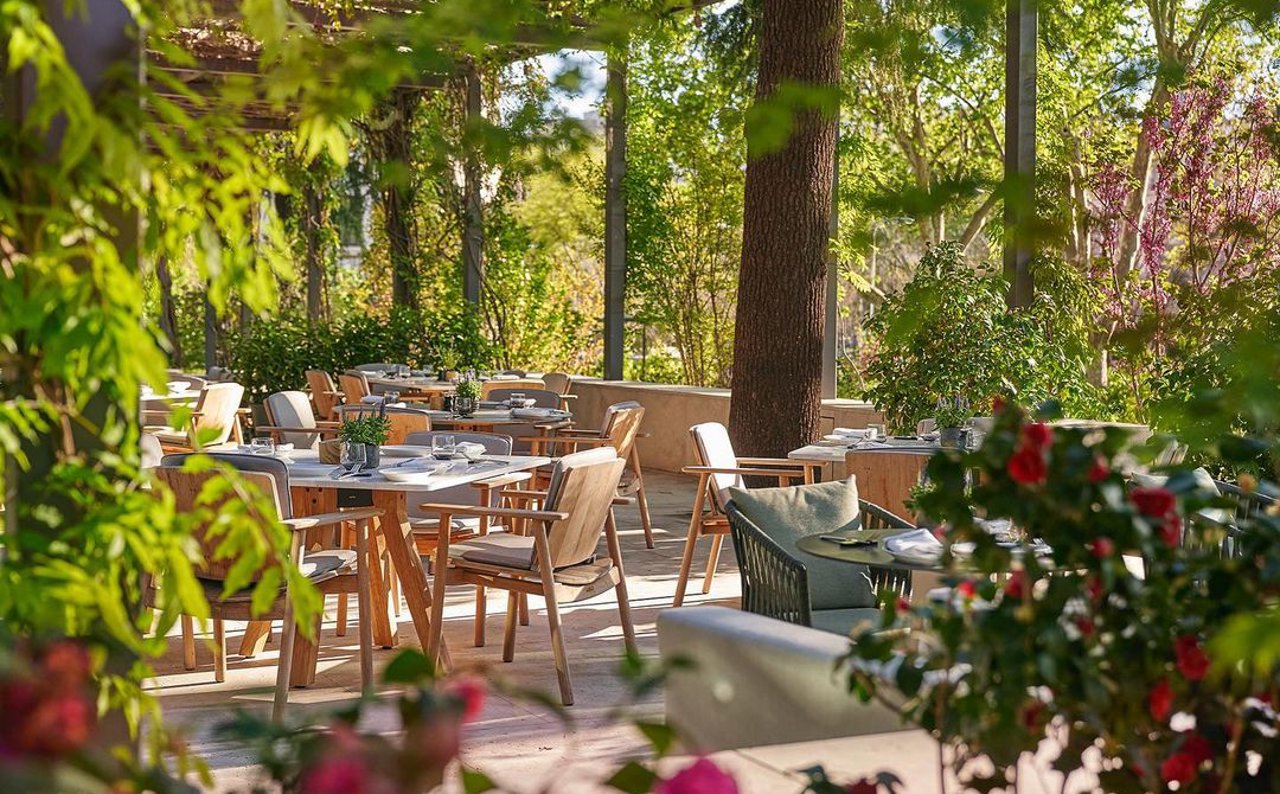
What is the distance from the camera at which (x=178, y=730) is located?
139cm

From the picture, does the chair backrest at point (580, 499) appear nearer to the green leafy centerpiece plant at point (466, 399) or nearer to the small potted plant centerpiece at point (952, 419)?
the small potted plant centerpiece at point (952, 419)

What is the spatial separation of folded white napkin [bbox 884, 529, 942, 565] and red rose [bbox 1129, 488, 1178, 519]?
2.02 meters

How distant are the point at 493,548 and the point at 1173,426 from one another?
3480mm

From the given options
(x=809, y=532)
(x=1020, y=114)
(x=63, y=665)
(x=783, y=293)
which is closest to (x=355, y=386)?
(x=783, y=293)

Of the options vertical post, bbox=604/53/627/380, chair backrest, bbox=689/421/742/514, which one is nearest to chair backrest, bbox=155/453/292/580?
chair backrest, bbox=689/421/742/514

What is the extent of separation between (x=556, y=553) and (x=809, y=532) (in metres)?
0.81

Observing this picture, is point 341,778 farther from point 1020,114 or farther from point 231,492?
point 1020,114

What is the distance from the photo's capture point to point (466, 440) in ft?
20.1

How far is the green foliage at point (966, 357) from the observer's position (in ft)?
24.3

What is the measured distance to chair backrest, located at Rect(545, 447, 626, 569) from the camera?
4.70m

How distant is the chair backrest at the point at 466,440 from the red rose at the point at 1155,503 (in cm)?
449

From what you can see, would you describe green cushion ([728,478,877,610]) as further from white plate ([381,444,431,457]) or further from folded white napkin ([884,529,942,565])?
white plate ([381,444,431,457])

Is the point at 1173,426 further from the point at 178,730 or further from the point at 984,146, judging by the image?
the point at 984,146

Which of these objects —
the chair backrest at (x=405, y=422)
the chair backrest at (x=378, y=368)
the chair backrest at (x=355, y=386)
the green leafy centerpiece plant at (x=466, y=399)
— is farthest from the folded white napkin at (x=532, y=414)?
the chair backrest at (x=378, y=368)
